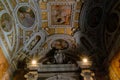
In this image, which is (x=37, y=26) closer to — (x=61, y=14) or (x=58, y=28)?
(x=58, y=28)

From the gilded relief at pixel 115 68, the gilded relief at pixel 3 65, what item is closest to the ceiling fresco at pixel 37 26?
the gilded relief at pixel 3 65

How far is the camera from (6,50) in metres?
11.6

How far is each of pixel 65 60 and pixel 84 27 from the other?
257 cm

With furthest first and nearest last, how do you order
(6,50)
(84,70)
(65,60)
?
(65,60)
(6,50)
(84,70)

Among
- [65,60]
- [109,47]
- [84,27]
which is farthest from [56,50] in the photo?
[109,47]

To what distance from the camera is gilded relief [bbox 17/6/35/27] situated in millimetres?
12391

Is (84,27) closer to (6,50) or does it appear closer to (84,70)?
(84,70)

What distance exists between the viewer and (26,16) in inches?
495

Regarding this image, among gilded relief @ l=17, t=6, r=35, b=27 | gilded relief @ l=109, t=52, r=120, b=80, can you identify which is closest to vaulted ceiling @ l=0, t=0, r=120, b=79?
gilded relief @ l=17, t=6, r=35, b=27

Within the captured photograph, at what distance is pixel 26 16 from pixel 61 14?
223 centimetres

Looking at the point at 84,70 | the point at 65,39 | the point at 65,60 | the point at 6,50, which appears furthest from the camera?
the point at 65,39

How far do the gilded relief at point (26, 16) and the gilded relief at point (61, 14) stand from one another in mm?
1319

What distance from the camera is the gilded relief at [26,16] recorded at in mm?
12391

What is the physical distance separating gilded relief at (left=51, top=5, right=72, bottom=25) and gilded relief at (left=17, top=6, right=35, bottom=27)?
132 cm
